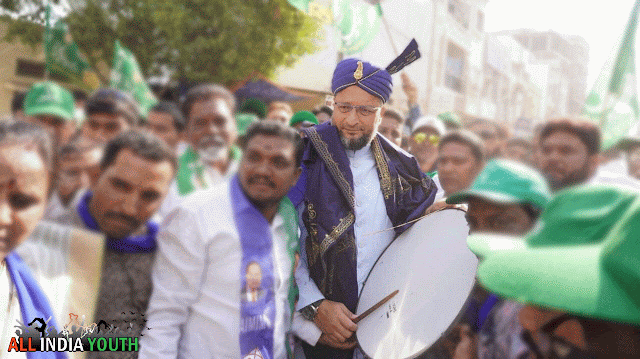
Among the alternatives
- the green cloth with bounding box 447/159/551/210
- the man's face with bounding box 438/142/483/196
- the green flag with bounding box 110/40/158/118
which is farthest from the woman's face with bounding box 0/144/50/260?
the man's face with bounding box 438/142/483/196

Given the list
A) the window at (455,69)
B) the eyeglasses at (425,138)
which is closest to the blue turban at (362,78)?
the eyeglasses at (425,138)

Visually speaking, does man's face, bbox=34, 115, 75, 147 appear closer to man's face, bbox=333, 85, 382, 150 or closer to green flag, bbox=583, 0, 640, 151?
man's face, bbox=333, 85, 382, 150

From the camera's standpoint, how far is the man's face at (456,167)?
2898 mm

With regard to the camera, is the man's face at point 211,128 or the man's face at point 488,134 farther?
the man's face at point 488,134

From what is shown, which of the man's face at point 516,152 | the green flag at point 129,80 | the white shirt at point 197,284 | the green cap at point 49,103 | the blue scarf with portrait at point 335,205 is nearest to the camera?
the white shirt at point 197,284

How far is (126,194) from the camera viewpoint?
156 centimetres

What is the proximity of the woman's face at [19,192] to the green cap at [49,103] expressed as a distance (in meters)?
1.52

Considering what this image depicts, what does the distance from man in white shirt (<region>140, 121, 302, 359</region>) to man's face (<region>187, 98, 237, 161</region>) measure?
44cm

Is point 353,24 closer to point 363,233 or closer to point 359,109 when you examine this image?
point 359,109

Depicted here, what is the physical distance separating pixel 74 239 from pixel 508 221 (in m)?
1.34

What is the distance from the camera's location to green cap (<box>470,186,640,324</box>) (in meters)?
0.75

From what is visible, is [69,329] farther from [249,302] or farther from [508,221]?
[508,221]

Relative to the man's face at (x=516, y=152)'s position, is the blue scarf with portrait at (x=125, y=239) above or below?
below

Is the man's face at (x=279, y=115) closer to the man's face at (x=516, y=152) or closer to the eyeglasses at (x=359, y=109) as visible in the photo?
the man's face at (x=516, y=152)
